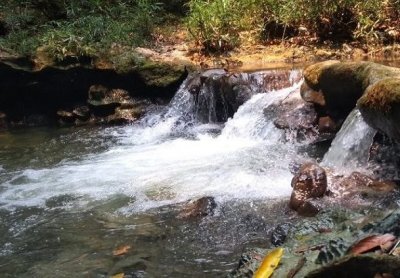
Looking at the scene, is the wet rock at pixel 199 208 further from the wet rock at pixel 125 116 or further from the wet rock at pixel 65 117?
the wet rock at pixel 65 117

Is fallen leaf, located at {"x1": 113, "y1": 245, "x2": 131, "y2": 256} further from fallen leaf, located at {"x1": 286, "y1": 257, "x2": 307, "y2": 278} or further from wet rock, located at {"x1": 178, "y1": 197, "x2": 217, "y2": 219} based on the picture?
fallen leaf, located at {"x1": 286, "y1": 257, "x2": 307, "y2": 278}

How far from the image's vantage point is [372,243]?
250 centimetres

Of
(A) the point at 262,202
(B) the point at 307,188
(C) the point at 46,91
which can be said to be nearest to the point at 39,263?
(A) the point at 262,202

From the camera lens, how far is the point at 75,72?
10336 millimetres

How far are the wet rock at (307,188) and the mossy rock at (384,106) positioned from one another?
80 cm

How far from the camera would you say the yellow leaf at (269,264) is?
2770 millimetres

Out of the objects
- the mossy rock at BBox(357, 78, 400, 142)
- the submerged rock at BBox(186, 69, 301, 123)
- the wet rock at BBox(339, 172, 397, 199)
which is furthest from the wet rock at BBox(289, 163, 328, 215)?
the submerged rock at BBox(186, 69, 301, 123)

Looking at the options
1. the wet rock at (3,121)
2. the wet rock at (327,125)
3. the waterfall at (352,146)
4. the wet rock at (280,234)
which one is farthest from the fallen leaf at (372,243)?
the wet rock at (3,121)

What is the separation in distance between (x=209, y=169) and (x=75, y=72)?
510 centimetres

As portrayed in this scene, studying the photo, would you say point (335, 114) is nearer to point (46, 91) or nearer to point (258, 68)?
point (258, 68)

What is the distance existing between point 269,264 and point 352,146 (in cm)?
340

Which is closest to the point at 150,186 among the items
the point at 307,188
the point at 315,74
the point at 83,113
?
the point at 307,188

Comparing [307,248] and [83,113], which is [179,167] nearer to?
[307,248]

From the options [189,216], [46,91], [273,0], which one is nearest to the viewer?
[189,216]
